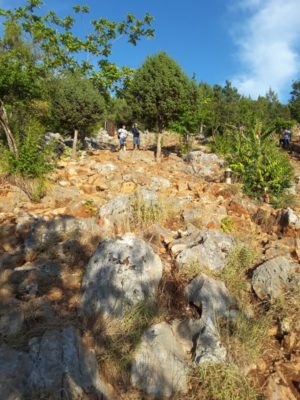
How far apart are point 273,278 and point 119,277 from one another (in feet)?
6.57

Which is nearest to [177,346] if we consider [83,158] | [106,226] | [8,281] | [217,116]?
[8,281]

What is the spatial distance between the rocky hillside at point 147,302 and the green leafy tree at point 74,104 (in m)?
6.33

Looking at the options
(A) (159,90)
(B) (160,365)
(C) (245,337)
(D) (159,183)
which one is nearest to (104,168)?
(D) (159,183)

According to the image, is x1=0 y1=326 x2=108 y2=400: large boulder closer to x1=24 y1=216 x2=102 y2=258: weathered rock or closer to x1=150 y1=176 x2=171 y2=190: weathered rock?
x1=24 y1=216 x2=102 y2=258: weathered rock

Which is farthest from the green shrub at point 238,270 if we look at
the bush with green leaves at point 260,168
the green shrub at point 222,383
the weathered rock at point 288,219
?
the bush with green leaves at point 260,168

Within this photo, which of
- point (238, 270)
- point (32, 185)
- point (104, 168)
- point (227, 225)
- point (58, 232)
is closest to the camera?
point (238, 270)

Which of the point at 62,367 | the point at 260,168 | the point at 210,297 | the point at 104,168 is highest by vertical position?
the point at 260,168

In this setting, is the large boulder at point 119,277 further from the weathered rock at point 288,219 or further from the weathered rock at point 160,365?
the weathered rock at point 288,219

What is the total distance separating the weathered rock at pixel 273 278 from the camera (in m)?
4.16

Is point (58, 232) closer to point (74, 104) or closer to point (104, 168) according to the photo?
point (104, 168)

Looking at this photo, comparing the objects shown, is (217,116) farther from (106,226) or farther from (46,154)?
(106,226)

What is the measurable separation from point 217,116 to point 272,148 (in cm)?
1524

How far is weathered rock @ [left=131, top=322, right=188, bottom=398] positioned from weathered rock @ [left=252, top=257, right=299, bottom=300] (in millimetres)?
1373

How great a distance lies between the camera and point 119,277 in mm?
3926
